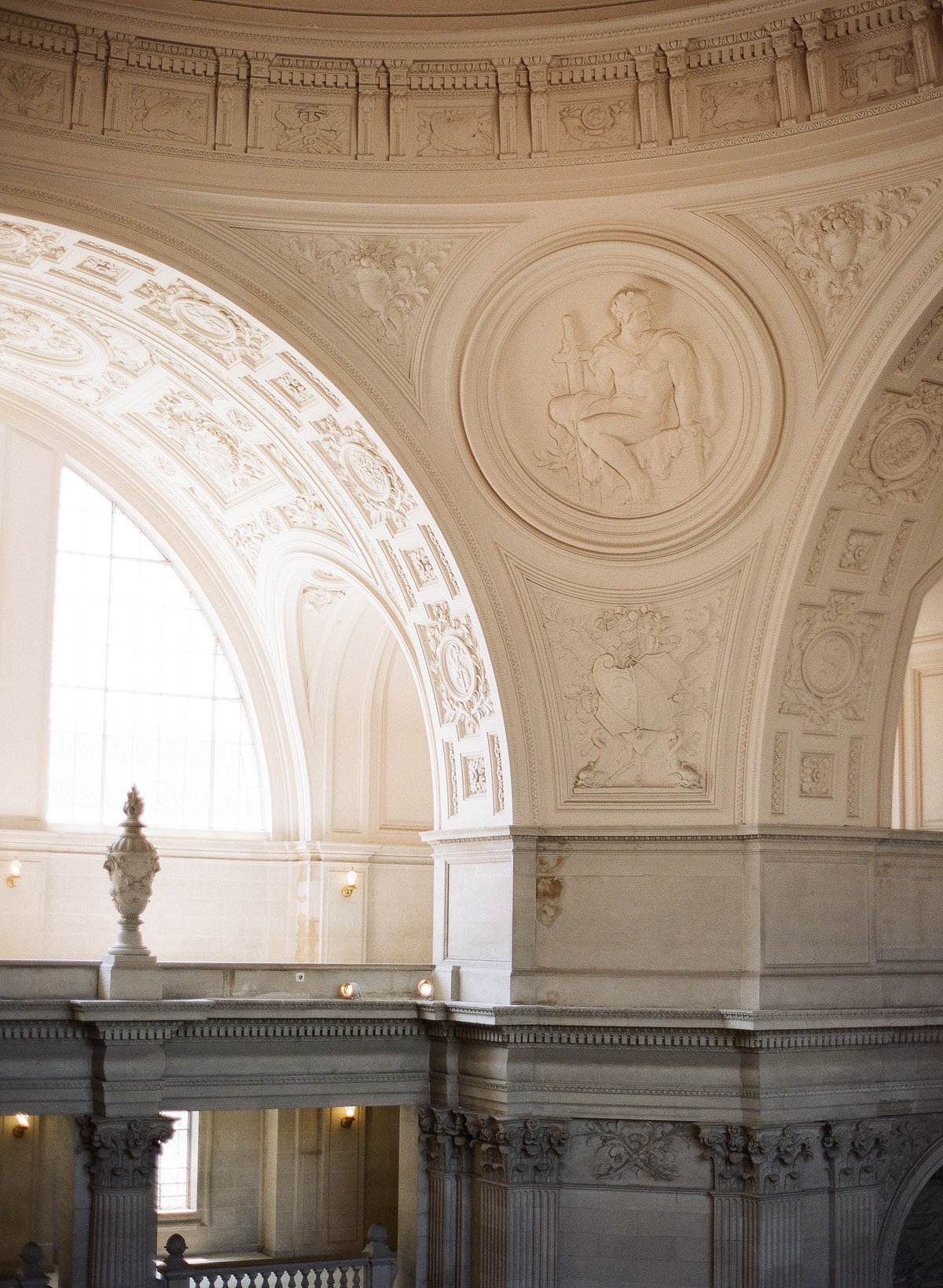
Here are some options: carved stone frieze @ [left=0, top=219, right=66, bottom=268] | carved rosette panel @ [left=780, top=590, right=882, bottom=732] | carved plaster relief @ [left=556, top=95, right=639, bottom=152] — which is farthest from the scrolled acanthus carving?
carved plaster relief @ [left=556, top=95, right=639, bottom=152]

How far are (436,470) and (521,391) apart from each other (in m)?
1.40

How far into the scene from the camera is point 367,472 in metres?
18.5

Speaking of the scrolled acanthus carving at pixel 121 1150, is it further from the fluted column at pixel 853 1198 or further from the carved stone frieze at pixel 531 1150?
the fluted column at pixel 853 1198

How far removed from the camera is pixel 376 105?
16906 millimetres

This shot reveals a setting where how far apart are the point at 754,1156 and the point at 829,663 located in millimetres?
5653

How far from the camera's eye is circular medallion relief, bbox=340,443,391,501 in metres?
18.3

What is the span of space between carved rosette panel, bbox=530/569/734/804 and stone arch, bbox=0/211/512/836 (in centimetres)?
91

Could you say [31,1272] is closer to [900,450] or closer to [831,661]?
[831,661]

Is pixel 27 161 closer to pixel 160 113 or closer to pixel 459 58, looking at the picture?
pixel 160 113

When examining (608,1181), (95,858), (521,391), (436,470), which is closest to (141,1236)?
(608,1181)

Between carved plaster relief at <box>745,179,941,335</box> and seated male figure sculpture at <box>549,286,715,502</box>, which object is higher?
carved plaster relief at <box>745,179,941,335</box>

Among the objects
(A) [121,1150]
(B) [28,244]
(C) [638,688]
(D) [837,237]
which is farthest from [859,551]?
(A) [121,1150]

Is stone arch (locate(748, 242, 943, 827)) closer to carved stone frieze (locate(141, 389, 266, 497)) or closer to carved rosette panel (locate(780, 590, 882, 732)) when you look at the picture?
carved rosette panel (locate(780, 590, 882, 732))

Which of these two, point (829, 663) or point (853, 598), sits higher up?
point (853, 598)
